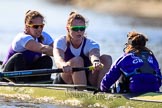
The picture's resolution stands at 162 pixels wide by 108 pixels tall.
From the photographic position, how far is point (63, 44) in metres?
10.7

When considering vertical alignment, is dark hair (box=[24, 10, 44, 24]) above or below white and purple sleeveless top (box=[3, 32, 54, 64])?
above

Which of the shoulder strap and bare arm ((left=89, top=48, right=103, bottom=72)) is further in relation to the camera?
bare arm ((left=89, top=48, right=103, bottom=72))

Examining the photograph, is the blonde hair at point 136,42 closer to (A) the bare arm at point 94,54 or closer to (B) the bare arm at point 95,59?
(B) the bare arm at point 95,59

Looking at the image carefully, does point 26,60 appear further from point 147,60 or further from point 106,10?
point 106,10

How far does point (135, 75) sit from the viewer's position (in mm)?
9727

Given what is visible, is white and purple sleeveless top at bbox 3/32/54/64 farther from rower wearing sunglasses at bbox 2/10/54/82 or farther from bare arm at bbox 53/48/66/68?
bare arm at bbox 53/48/66/68

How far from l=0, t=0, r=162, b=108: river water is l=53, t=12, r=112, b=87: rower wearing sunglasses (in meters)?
7.08

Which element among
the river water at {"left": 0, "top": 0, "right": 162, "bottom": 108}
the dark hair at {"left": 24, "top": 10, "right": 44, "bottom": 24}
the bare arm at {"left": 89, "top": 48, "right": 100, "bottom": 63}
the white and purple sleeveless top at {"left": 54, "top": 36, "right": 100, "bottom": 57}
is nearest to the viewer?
the bare arm at {"left": 89, "top": 48, "right": 100, "bottom": 63}

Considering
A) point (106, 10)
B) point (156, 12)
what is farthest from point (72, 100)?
point (106, 10)

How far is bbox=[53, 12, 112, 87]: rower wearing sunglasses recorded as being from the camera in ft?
34.4

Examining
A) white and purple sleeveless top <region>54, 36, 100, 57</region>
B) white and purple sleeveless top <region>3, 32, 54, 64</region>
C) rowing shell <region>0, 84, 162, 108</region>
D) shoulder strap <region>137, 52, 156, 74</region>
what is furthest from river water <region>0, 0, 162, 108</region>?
shoulder strap <region>137, 52, 156, 74</region>

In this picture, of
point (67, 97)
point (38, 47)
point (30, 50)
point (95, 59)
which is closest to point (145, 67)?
point (95, 59)

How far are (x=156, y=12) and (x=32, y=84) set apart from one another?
149 ft

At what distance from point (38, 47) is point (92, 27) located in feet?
104
